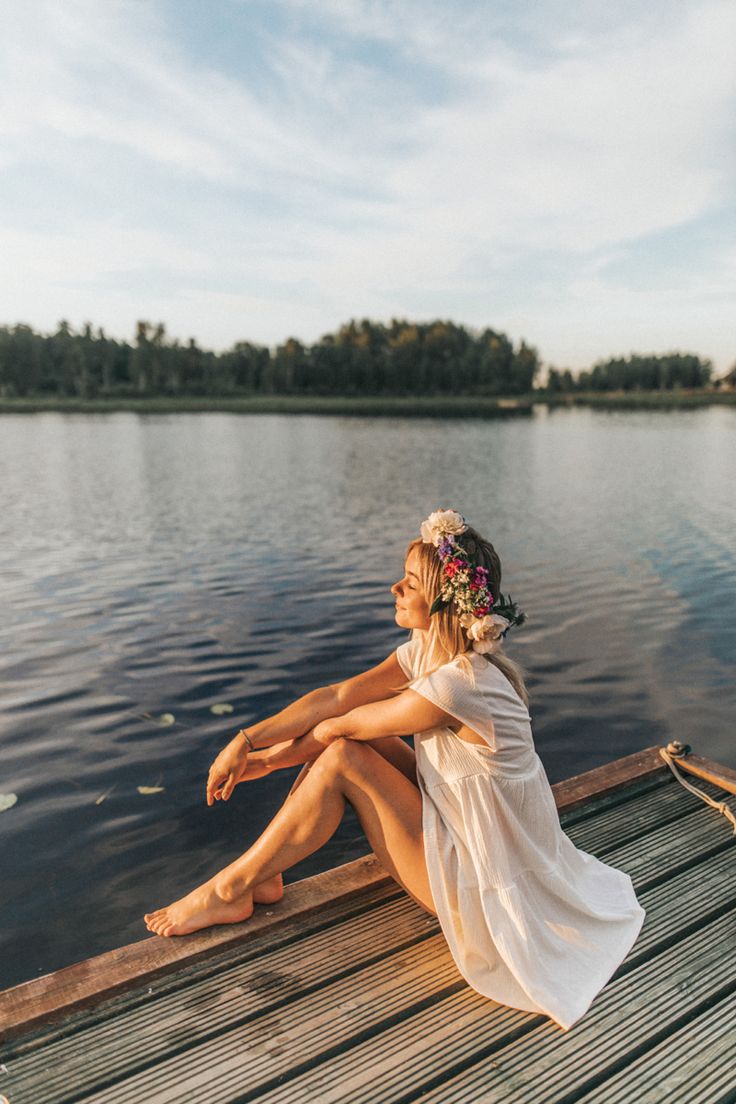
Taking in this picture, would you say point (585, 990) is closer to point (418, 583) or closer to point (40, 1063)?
point (418, 583)

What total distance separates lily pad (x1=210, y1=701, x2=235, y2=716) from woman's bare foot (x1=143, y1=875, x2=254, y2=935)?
434 cm

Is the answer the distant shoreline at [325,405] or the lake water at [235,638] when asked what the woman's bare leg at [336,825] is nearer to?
the lake water at [235,638]

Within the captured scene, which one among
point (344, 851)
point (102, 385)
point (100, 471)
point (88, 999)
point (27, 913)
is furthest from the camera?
point (102, 385)

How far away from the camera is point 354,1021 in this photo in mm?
2723

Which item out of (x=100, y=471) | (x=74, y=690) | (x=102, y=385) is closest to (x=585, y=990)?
(x=74, y=690)

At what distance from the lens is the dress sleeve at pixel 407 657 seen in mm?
3371

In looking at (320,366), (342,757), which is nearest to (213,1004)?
A: (342,757)

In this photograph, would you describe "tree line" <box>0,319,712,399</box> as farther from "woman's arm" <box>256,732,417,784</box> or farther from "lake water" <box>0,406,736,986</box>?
"woman's arm" <box>256,732,417,784</box>

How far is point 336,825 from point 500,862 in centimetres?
67

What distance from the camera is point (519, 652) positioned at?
377 inches

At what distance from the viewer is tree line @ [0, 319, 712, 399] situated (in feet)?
367

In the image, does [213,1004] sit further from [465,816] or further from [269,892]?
[465,816]

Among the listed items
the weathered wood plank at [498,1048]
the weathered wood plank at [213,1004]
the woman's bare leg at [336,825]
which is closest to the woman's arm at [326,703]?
the woman's bare leg at [336,825]

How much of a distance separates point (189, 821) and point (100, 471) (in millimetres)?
25714
